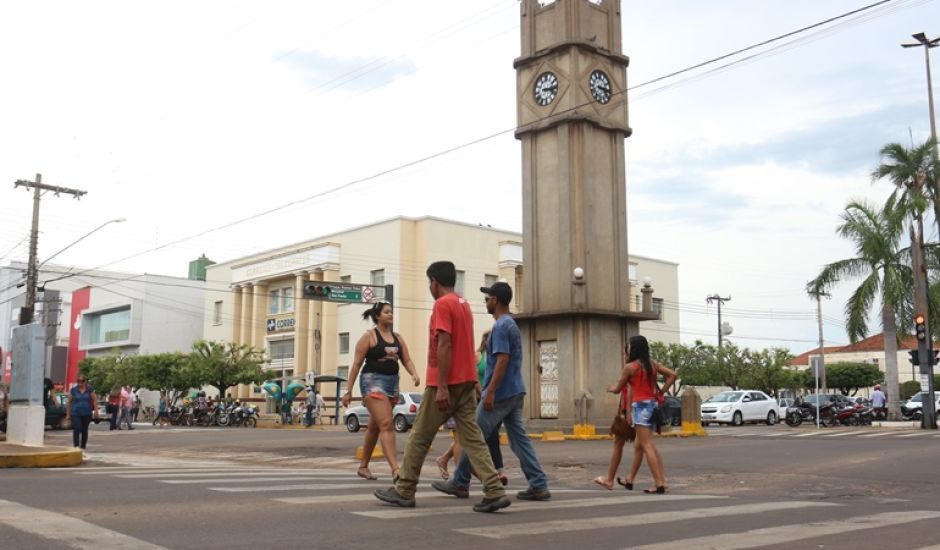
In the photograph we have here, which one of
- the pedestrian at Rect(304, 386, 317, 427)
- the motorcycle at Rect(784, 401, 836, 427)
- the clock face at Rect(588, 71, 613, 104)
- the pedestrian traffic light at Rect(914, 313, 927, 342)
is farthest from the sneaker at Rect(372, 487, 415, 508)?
the pedestrian at Rect(304, 386, 317, 427)

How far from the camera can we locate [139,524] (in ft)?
19.7

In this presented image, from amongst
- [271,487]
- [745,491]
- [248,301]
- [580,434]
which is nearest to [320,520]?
[271,487]

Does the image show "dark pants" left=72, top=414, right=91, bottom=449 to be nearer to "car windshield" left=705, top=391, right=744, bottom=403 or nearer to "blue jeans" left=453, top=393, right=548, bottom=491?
"blue jeans" left=453, top=393, right=548, bottom=491

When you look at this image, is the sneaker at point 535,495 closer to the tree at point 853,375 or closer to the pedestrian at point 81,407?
the pedestrian at point 81,407

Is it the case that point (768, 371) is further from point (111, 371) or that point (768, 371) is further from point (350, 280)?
point (111, 371)

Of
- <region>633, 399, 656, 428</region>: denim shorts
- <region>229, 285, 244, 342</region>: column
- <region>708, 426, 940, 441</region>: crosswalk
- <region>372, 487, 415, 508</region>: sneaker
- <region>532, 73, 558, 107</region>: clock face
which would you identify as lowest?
<region>708, 426, 940, 441</region>: crosswalk

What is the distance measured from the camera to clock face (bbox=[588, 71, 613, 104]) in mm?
25375

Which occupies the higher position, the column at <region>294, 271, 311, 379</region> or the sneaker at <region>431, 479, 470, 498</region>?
the column at <region>294, 271, 311, 379</region>

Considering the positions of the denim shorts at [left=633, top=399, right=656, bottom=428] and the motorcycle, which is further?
the motorcycle

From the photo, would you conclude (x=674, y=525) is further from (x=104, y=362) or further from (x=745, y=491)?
(x=104, y=362)

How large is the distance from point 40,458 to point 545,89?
57.9 feet

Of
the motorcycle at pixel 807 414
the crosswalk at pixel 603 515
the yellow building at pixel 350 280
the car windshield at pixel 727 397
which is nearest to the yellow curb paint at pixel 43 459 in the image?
the crosswalk at pixel 603 515

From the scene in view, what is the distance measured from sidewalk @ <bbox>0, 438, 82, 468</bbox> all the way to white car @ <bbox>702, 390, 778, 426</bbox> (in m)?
30.3

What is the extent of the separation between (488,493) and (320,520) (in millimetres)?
1268
